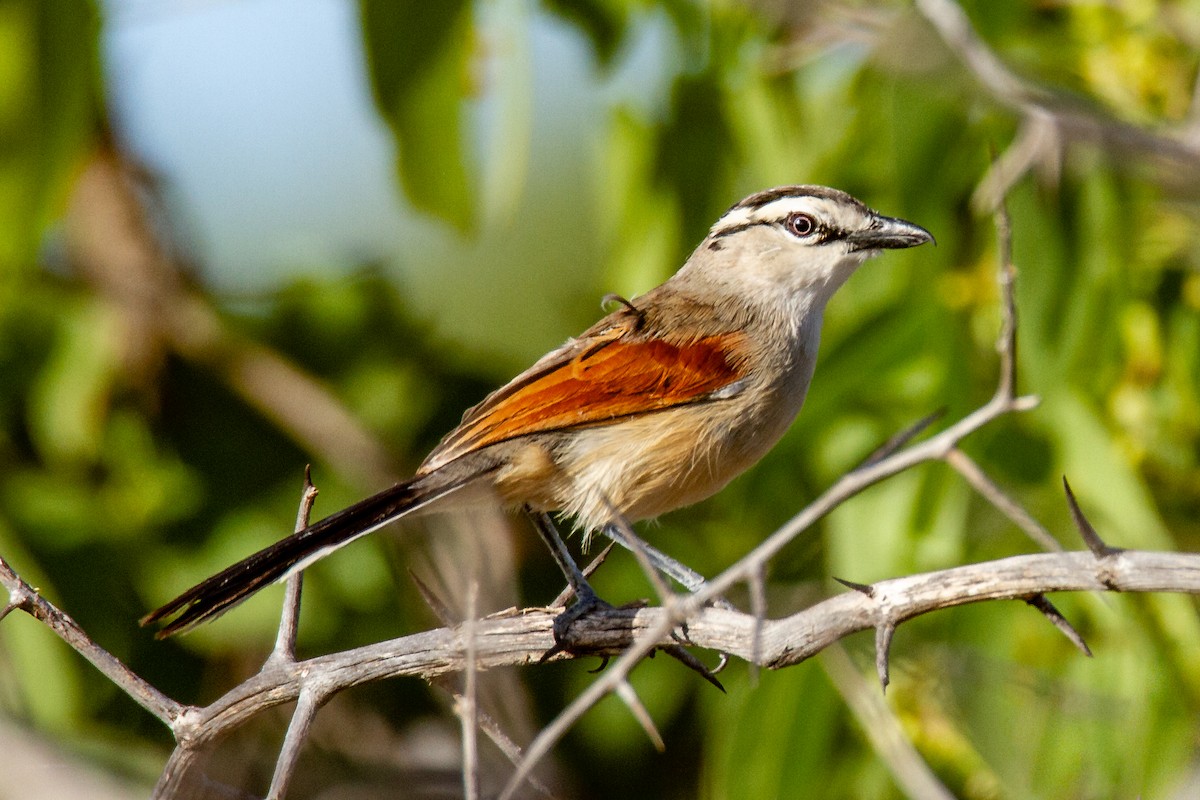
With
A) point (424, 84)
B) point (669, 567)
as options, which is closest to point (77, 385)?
point (424, 84)

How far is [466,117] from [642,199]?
1.14 meters

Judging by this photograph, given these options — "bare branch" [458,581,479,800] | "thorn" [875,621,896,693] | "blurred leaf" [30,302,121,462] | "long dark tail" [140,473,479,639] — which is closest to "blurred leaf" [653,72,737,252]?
"long dark tail" [140,473,479,639]

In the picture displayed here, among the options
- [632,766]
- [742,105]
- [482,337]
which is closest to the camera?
[742,105]

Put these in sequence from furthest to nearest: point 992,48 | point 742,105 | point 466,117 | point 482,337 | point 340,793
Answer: point 482,337 < point 742,105 < point 992,48 < point 466,117 < point 340,793

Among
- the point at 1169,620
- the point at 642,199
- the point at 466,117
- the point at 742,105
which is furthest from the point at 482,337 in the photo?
the point at 1169,620

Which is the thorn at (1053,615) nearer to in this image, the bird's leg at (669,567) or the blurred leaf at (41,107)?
the bird's leg at (669,567)

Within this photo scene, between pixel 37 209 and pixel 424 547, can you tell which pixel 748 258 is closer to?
pixel 424 547

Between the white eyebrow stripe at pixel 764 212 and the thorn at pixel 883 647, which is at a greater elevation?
the white eyebrow stripe at pixel 764 212

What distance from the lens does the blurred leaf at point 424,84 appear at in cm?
335

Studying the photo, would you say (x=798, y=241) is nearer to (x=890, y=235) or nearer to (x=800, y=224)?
(x=800, y=224)

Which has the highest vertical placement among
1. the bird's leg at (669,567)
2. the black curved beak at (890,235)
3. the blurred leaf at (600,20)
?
the blurred leaf at (600,20)

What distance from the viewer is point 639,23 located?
14.7 ft

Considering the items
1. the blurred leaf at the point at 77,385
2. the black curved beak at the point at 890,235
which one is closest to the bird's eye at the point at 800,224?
the black curved beak at the point at 890,235

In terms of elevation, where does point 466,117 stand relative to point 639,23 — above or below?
below
